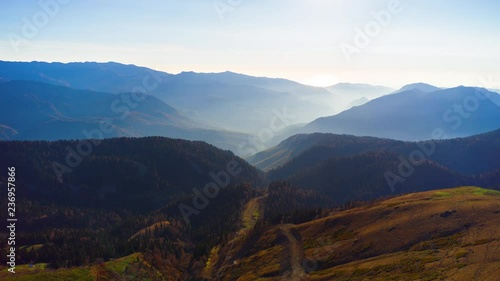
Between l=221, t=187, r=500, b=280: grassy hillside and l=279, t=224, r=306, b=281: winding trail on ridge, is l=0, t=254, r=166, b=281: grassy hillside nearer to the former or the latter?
l=221, t=187, r=500, b=280: grassy hillside

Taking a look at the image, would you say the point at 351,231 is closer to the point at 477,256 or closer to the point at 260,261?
the point at 260,261

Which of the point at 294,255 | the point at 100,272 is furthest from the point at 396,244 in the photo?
the point at 100,272

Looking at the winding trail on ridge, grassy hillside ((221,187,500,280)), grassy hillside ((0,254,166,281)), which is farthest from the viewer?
grassy hillside ((0,254,166,281))

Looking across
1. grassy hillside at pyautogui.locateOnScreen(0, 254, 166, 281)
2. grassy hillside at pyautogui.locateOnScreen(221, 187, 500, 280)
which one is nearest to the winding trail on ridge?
grassy hillside at pyautogui.locateOnScreen(221, 187, 500, 280)

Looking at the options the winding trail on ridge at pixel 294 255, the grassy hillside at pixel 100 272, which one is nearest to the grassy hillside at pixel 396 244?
the winding trail on ridge at pixel 294 255

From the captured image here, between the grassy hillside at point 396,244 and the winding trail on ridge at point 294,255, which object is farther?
the winding trail on ridge at point 294,255

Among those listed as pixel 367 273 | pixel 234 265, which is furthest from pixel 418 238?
pixel 234 265

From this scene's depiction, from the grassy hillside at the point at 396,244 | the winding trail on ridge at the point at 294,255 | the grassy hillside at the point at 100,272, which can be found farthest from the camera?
the grassy hillside at the point at 100,272

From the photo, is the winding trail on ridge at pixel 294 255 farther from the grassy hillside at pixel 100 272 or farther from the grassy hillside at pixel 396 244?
the grassy hillside at pixel 100 272

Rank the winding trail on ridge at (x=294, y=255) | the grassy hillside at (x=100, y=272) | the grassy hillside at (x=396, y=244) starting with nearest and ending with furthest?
the grassy hillside at (x=396, y=244) < the winding trail on ridge at (x=294, y=255) < the grassy hillside at (x=100, y=272)
